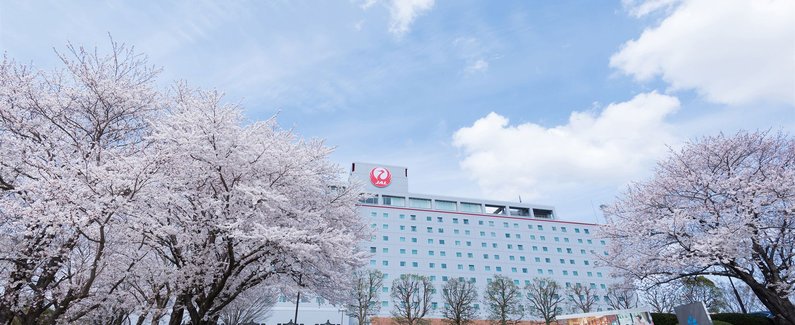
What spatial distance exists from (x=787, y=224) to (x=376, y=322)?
41.9 meters

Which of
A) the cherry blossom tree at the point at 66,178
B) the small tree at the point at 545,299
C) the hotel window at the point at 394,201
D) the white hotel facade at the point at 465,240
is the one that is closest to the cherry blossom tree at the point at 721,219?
the cherry blossom tree at the point at 66,178

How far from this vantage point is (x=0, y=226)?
32.3ft

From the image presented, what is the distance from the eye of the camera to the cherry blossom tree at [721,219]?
14.1m

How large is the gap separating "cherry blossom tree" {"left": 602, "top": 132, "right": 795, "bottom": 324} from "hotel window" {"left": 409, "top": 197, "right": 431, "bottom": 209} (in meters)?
43.8

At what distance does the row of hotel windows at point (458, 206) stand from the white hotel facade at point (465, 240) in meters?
0.16

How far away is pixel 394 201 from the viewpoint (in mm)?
61219

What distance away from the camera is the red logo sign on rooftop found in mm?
60844

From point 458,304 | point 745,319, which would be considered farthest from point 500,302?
point 745,319

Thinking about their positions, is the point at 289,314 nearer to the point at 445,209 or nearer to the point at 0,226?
A: the point at 445,209

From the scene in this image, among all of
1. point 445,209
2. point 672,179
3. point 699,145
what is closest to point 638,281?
point 672,179

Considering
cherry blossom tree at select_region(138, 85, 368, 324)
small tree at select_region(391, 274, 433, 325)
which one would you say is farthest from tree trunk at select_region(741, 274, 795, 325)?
small tree at select_region(391, 274, 433, 325)

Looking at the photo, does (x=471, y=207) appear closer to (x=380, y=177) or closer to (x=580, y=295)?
(x=380, y=177)

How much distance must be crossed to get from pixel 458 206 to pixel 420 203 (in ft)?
21.8

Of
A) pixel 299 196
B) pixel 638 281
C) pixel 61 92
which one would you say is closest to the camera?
pixel 61 92
